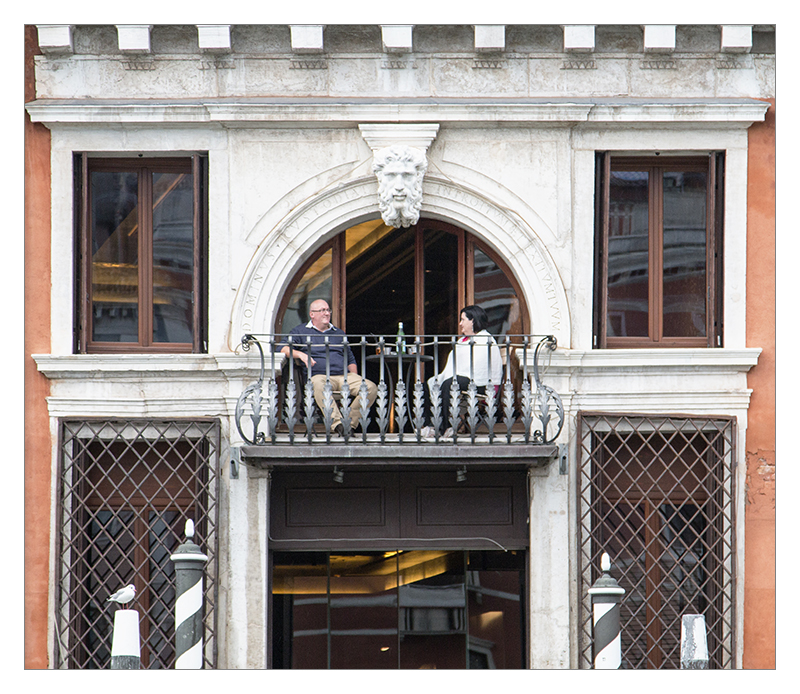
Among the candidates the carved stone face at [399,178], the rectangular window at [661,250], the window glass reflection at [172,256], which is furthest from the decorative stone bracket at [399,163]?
the window glass reflection at [172,256]

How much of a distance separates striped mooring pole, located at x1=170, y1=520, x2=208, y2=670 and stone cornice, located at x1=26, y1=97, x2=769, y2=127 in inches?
167

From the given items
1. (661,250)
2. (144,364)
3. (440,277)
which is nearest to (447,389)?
(440,277)

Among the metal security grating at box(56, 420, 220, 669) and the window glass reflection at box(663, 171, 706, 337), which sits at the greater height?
the window glass reflection at box(663, 171, 706, 337)

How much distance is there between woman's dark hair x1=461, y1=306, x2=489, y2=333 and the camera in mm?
11438

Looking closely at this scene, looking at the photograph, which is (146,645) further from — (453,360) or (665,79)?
(665,79)

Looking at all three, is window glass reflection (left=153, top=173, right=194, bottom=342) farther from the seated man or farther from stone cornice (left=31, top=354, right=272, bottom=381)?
the seated man

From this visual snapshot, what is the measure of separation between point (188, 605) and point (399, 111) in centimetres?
503

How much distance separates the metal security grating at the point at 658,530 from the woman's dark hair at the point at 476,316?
1284 mm

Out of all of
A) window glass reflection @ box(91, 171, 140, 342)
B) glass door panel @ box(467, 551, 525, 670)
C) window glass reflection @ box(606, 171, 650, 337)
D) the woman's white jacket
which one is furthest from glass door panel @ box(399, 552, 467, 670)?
window glass reflection @ box(91, 171, 140, 342)

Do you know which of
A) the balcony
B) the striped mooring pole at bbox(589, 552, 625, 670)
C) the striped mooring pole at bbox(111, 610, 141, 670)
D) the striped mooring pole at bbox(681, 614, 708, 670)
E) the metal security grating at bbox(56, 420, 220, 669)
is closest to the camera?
the striped mooring pole at bbox(111, 610, 141, 670)

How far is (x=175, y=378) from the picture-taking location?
1157cm

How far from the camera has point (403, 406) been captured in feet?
37.1

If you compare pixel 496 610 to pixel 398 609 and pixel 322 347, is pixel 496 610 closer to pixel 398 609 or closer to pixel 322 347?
pixel 398 609

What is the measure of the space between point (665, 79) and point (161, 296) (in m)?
5.33
